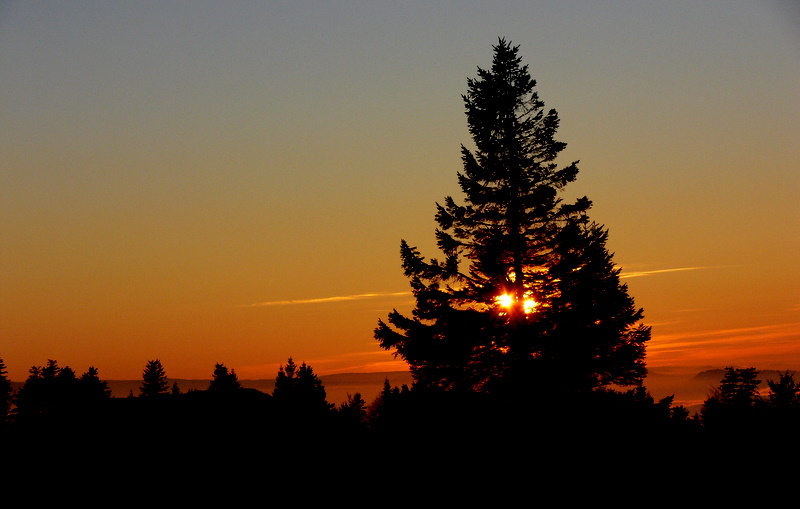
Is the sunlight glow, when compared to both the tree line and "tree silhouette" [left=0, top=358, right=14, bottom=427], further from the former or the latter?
"tree silhouette" [left=0, top=358, right=14, bottom=427]

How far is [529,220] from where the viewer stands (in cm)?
3694

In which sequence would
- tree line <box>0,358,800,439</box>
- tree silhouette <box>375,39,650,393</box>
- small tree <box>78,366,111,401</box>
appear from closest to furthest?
1. tree line <box>0,358,800,439</box>
2. tree silhouette <box>375,39,650,393</box>
3. small tree <box>78,366,111,401</box>

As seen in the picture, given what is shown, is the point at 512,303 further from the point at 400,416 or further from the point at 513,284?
the point at 400,416

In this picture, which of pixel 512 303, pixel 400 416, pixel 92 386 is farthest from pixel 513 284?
pixel 92 386

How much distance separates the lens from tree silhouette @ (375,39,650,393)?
36.0 m

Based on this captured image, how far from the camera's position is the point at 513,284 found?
36.5 meters

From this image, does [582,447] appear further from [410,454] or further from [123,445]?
[123,445]

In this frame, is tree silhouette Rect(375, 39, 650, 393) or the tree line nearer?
the tree line

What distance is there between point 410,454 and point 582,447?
4608mm

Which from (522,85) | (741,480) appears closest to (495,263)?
(522,85)

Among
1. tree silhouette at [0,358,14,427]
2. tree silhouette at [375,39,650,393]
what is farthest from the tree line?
tree silhouette at [0,358,14,427]

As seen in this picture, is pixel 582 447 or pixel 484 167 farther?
pixel 484 167

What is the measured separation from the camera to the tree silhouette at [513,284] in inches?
1419

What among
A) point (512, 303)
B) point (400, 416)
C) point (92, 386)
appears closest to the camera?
point (400, 416)
